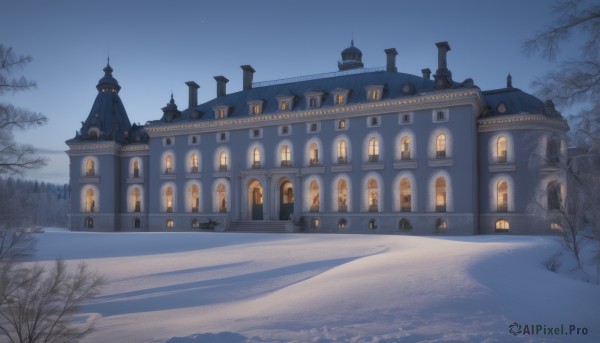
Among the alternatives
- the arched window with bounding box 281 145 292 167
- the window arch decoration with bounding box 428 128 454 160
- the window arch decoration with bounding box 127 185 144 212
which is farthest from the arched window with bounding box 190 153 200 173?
the window arch decoration with bounding box 428 128 454 160

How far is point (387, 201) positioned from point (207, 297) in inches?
1123

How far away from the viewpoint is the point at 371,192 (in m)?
43.9

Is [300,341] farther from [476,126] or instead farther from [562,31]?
[476,126]

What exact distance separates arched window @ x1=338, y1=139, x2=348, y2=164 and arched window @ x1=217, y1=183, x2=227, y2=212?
41.5ft

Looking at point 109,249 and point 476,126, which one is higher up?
point 476,126

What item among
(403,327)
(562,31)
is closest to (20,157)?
(403,327)

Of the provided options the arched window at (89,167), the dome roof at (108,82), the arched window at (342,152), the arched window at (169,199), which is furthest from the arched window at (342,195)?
the dome roof at (108,82)

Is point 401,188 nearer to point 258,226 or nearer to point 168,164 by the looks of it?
point 258,226

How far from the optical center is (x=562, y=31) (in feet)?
34.7

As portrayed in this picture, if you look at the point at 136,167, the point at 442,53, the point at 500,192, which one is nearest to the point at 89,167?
the point at 136,167

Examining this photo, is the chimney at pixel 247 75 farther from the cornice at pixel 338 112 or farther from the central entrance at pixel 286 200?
the central entrance at pixel 286 200

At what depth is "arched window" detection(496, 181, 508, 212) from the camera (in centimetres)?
4023

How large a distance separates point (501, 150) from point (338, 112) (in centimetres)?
1394

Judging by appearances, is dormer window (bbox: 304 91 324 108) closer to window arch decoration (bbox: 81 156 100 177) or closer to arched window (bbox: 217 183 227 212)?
arched window (bbox: 217 183 227 212)
